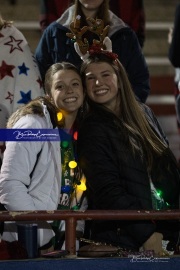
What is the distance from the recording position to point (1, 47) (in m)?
5.89

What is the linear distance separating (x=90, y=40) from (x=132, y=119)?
2.51 feet

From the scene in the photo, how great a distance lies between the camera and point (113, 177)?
17.2 ft

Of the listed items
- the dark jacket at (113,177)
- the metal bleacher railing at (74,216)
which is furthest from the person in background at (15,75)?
the metal bleacher railing at (74,216)

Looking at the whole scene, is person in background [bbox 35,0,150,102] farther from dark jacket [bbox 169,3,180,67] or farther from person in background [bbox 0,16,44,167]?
dark jacket [bbox 169,3,180,67]

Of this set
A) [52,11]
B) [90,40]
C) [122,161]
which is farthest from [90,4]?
[122,161]

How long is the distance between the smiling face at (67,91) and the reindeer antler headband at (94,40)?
0.22m

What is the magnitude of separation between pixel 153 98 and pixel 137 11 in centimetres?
211

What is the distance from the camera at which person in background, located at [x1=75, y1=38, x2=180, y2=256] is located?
5223 mm

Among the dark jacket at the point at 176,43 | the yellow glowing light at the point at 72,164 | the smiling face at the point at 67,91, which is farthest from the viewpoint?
the dark jacket at the point at 176,43

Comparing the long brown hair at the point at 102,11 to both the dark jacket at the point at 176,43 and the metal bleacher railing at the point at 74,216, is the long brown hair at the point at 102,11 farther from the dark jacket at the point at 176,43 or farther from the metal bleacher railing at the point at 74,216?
the metal bleacher railing at the point at 74,216

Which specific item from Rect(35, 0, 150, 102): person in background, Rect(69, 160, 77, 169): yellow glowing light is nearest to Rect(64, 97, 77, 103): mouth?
Rect(69, 160, 77, 169): yellow glowing light

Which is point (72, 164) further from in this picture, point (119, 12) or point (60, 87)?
point (119, 12)

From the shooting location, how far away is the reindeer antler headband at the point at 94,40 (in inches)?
226

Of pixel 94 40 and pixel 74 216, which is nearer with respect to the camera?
pixel 74 216
